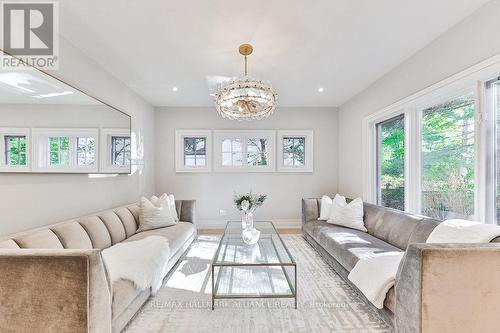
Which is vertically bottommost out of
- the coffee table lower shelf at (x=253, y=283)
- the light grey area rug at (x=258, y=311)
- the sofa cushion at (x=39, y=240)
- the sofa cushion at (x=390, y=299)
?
the light grey area rug at (x=258, y=311)

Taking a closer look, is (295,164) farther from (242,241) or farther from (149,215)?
(149,215)

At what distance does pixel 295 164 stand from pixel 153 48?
363 centimetres

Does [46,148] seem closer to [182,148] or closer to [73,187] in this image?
[73,187]

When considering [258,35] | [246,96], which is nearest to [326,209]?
[246,96]

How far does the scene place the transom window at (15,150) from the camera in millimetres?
1952

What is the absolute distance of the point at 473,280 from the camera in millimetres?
1536

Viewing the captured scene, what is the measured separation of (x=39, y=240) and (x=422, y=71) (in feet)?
13.3

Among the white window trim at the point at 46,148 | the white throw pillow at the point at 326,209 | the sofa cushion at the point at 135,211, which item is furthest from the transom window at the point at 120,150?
the white throw pillow at the point at 326,209

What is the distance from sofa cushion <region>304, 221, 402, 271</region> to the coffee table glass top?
0.62 meters

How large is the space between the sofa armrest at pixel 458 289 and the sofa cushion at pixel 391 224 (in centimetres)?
110

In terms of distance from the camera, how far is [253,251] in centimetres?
273

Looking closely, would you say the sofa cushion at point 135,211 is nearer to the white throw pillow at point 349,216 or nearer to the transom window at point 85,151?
the transom window at point 85,151

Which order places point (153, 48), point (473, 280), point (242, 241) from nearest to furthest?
1. point (473, 280)
2. point (153, 48)
3. point (242, 241)

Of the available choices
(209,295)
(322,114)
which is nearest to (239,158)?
(322,114)
